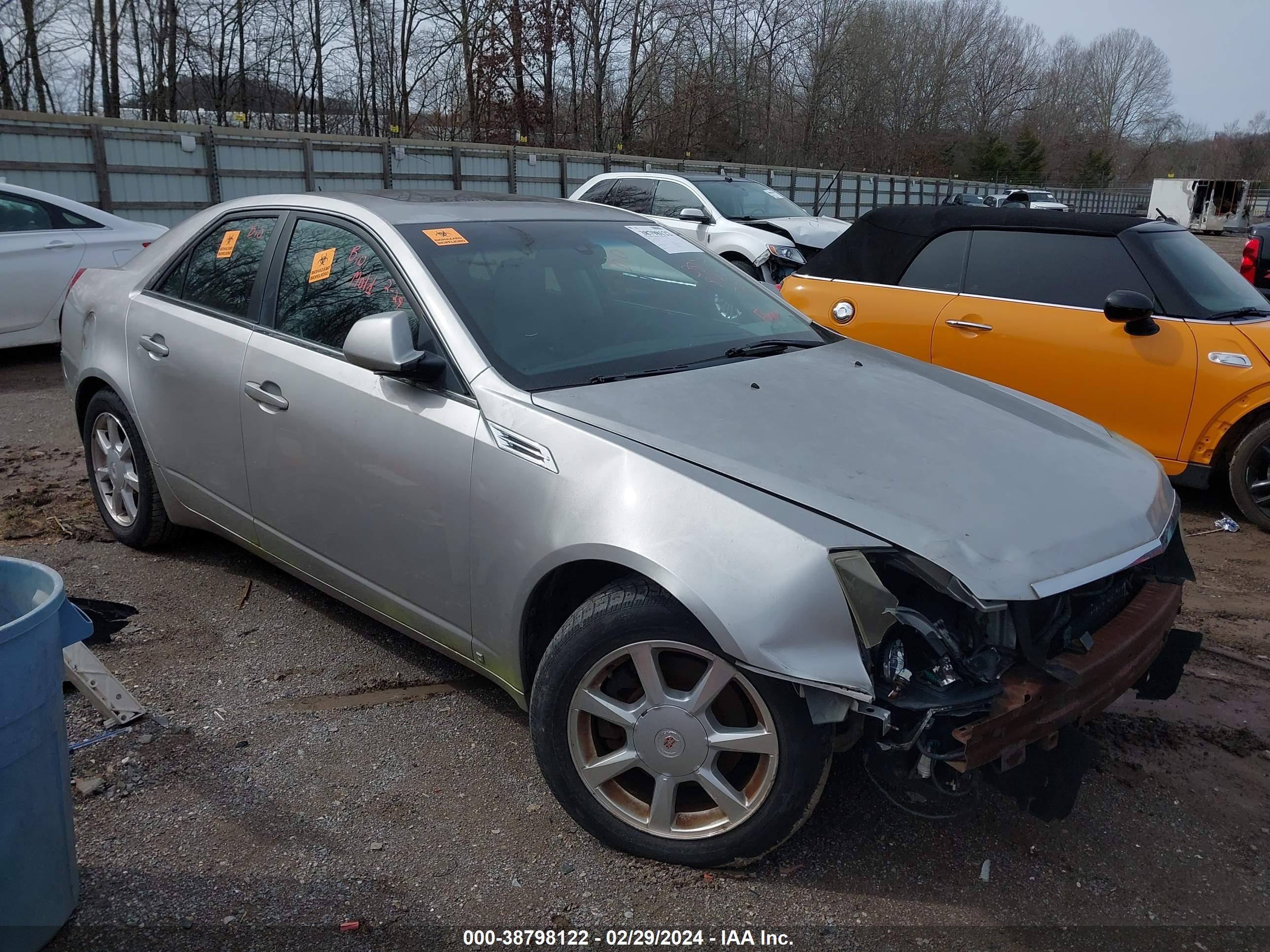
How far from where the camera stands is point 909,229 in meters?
6.32

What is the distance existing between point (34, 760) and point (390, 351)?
135 centimetres

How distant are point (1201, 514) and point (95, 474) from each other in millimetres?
5729

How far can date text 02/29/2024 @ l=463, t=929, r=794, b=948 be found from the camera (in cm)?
229

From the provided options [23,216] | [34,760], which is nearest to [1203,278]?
[34,760]

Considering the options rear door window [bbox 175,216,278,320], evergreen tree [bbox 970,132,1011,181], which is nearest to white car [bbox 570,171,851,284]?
rear door window [bbox 175,216,278,320]

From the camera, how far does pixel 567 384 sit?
9.46 feet

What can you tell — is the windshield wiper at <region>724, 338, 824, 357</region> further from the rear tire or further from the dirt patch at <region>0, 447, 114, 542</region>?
the dirt patch at <region>0, 447, 114, 542</region>

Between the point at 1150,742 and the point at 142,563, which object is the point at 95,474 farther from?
A: the point at 1150,742

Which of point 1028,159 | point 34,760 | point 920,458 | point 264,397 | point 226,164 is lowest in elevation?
point 34,760

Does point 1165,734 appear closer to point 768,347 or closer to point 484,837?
point 768,347

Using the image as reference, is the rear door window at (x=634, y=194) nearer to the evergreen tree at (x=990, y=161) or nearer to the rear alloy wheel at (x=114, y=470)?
the rear alloy wheel at (x=114, y=470)

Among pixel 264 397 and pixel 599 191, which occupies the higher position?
pixel 599 191

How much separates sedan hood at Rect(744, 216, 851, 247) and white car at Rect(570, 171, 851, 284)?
0.01m

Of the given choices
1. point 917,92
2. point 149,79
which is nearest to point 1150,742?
point 149,79
